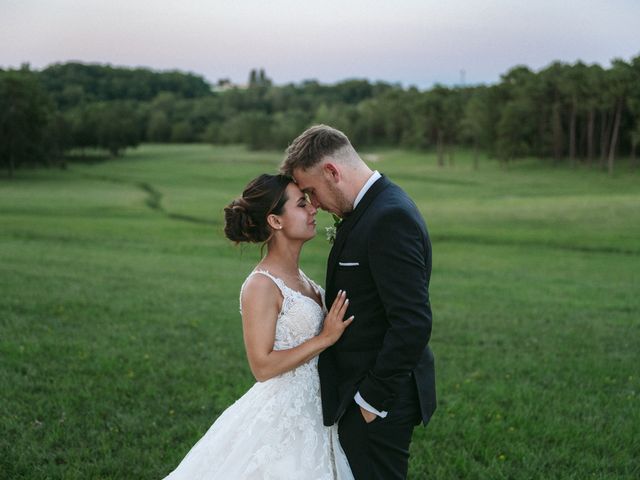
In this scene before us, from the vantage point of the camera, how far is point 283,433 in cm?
471

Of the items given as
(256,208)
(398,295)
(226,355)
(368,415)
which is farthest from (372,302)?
(226,355)

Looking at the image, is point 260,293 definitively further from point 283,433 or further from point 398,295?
point 398,295

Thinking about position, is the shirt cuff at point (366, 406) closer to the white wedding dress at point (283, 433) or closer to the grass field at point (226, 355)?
the white wedding dress at point (283, 433)

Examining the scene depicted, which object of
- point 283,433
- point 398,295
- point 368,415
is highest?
point 398,295

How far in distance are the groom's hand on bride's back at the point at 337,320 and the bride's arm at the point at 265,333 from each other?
0.49 ft

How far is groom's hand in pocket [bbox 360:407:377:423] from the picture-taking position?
417 centimetres

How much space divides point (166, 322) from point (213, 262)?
11.1 meters

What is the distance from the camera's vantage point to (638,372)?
976 cm

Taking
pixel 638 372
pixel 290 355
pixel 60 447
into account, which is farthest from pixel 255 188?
pixel 638 372

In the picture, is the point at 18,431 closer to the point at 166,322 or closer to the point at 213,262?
the point at 166,322

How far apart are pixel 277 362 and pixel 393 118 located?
11333 centimetres

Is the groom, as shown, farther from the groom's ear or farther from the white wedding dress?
the white wedding dress

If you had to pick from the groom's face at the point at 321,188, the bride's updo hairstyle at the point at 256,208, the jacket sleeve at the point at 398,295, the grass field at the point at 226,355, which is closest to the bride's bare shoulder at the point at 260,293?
the bride's updo hairstyle at the point at 256,208

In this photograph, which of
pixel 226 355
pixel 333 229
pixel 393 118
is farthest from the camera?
pixel 393 118
